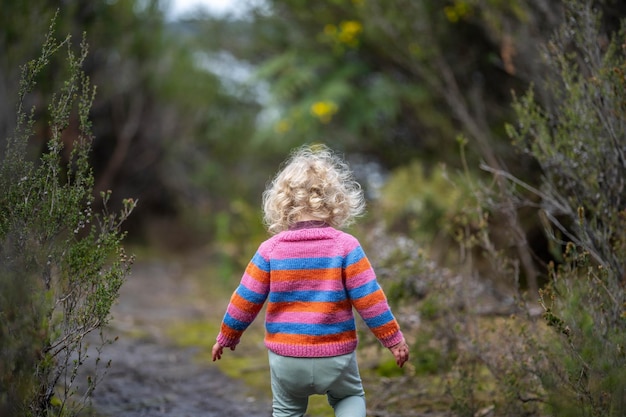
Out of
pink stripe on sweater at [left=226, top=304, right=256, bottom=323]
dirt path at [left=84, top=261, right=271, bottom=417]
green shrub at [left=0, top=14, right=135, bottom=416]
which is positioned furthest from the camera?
dirt path at [left=84, top=261, right=271, bottom=417]

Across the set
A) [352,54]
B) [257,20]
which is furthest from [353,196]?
[257,20]

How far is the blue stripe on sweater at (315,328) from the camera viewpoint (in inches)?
103

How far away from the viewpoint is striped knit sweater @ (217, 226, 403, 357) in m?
2.63

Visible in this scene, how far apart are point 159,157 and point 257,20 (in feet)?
9.33

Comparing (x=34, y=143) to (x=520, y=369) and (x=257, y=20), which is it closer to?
(x=257, y=20)

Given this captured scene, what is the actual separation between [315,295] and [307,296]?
32 millimetres

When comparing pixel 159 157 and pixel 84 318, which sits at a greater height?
pixel 159 157

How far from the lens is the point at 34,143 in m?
7.62

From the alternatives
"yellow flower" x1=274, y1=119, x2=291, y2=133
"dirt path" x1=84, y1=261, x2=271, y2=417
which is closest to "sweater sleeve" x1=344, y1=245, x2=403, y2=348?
"dirt path" x1=84, y1=261, x2=271, y2=417

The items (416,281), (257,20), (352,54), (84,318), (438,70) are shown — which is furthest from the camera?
(257,20)

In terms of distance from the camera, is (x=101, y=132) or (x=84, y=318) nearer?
(x=84, y=318)

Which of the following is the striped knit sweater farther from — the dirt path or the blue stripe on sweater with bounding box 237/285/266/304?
the dirt path

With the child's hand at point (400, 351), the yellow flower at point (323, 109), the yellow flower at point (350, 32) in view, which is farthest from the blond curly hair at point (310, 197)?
the yellow flower at point (350, 32)

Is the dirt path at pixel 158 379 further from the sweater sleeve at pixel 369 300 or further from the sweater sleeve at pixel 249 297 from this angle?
the sweater sleeve at pixel 369 300
